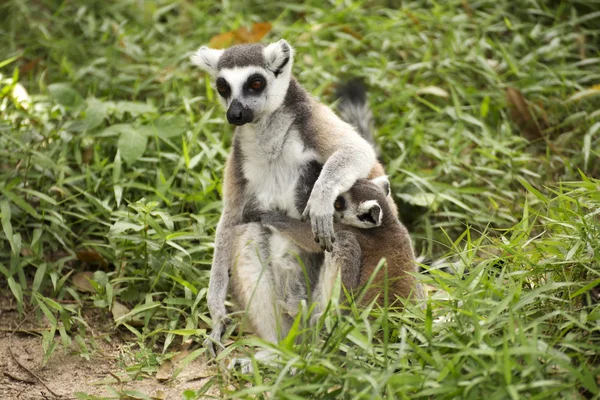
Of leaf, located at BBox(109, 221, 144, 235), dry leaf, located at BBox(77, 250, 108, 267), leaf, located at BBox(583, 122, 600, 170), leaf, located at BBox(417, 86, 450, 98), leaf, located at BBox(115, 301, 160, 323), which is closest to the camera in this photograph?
leaf, located at BBox(115, 301, 160, 323)

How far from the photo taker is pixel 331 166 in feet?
12.7

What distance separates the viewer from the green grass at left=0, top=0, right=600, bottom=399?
3.07m

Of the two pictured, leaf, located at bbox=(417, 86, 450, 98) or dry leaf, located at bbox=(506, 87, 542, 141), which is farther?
leaf, located at bbox=(417, 86, 450, 98)

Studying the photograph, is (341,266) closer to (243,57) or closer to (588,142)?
(243,57)

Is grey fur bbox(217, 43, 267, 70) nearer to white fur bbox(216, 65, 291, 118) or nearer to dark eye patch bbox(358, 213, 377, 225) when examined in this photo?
white fur bbox(216, 65, 291, 118)

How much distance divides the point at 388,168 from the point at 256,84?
67.2 inches

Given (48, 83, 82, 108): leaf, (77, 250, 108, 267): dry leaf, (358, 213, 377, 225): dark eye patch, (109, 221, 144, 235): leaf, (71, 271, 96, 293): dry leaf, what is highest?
(48, 83, 82, 108): leaf

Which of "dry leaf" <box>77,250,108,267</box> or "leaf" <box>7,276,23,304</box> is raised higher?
"leaf" <box>7,276,23,304</box>

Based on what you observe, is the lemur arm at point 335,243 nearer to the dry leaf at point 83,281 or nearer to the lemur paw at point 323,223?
the lemur paw at point 323,223

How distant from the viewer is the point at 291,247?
13.1ft

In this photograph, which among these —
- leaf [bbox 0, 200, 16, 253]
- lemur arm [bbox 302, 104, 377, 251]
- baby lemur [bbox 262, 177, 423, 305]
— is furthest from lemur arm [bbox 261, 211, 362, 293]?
leaf [bbox 0, 200, 16, 253]

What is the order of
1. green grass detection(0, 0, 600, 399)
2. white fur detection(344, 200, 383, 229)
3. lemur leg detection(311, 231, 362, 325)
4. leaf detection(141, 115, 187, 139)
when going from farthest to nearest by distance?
leaf detection(141, 115, 187, 139)
white fur detection(344, 200, 383, 229)
lemur leg detection(311, 231, 362, 325)
green grass detection(0, 0, 600, 399)

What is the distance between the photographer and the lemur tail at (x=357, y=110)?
5109 mm

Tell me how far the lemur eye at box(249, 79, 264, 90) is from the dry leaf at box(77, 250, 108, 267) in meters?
1.63
